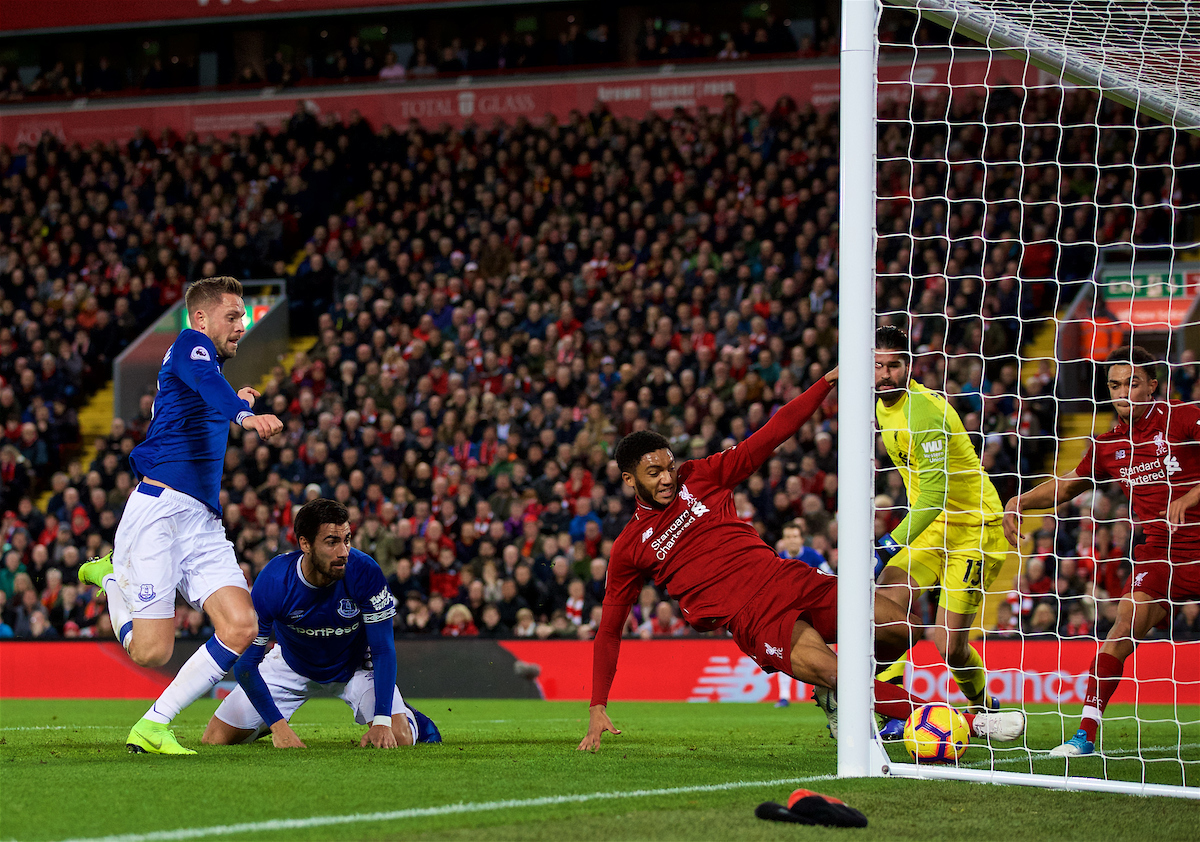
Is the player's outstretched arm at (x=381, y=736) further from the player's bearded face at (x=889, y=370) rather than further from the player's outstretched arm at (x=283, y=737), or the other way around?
the player's bearded face at (x=889, y=370)

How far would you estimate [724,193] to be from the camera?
18.5 metres

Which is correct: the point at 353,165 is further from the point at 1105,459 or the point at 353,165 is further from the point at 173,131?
the point at 1105,459

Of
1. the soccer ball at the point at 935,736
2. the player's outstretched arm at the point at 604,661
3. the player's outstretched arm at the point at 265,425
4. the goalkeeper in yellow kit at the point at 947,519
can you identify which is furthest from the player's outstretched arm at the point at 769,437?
the player's outstretched arm at the point at 265,425

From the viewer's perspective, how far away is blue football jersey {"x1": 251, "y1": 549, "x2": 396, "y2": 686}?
6.57 m

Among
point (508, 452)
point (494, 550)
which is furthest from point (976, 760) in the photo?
point (508, 452)

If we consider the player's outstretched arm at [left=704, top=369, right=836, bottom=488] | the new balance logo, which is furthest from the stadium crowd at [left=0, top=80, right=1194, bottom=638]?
the player's outstretched arm at [left=704, top=369, right=836, bottom=488]

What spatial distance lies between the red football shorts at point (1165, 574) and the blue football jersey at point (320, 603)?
3.90m

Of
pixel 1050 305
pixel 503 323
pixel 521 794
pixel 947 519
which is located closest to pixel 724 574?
pixel 521 794

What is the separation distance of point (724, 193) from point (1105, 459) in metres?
12.2

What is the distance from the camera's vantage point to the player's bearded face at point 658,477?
19.2 feet

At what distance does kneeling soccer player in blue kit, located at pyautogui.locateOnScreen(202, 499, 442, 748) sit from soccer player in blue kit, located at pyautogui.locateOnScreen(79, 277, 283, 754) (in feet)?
1.29

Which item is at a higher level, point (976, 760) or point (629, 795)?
point (629, 795)

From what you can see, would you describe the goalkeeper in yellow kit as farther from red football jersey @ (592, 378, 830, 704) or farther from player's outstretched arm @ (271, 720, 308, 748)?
player's outstretched arm @ (271, 720, 308, 748)

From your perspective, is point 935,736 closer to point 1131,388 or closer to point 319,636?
point 1131,388
